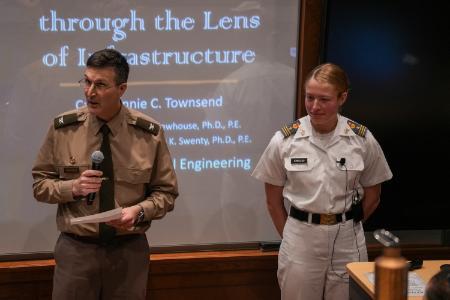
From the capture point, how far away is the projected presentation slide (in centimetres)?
348

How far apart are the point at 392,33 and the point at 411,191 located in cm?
94

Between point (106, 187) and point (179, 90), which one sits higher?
point (179, 90)

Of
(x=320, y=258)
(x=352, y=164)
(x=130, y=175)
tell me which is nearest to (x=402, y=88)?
(x=352, y=164)

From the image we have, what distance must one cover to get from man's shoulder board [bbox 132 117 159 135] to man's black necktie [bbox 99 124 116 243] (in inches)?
5.7

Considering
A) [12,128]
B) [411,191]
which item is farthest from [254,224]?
[12,128]

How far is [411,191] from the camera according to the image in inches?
149

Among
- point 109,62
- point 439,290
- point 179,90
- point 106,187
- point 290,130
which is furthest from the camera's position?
point 179,90

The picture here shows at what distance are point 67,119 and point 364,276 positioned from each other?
1.49 metres

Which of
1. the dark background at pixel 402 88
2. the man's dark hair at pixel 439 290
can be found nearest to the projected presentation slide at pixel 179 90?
the dark background at pixel 402 88

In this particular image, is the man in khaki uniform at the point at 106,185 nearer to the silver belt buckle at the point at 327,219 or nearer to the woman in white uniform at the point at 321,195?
the woman in white uniform at the point at 321,195

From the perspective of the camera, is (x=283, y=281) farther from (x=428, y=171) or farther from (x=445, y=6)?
(x=445, y=6)

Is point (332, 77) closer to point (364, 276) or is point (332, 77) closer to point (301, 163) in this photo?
point (301, 163)

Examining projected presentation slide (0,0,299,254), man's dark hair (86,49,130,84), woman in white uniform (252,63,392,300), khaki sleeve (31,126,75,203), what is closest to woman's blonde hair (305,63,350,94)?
woman in white uniform (252,63,392,300)

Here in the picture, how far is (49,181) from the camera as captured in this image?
9.41ft
